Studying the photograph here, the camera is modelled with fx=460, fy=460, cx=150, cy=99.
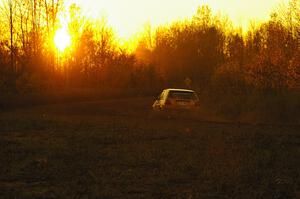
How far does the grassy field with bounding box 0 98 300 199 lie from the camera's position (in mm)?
6930

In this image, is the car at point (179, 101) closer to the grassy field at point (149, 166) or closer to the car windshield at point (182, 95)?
the car windshield at point (182, 95)

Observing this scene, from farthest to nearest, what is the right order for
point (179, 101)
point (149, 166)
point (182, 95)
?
point (182, 95) → point (179, 101) → point (149, 166)

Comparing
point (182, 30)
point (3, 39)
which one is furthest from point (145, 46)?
point (3, 39)

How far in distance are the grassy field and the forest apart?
42.3 ft

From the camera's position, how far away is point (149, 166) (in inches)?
358

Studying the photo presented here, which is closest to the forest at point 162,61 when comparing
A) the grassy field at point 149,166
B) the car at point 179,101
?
the car at point 179,101

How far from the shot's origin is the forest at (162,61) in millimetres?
30969

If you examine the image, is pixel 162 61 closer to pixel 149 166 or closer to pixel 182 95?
pixel 182 95

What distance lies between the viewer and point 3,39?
132 feet

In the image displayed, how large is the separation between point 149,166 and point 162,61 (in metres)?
67.0

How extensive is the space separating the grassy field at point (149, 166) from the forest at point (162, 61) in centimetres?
1290

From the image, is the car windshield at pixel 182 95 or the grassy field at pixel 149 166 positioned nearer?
the grassy field at pixel 149 166

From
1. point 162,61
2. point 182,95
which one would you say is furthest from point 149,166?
point 162,61

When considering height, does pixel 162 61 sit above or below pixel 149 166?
above
